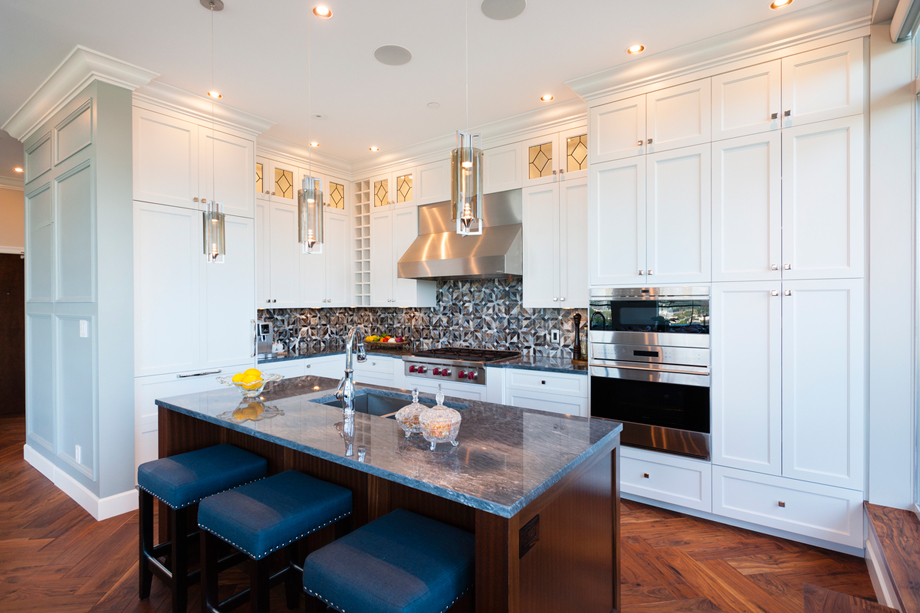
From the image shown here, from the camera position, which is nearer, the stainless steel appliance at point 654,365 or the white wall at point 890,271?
the white wall at point 890,271

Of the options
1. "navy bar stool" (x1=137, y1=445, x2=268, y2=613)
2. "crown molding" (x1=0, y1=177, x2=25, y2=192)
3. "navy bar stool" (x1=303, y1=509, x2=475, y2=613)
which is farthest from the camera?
"crown molding" (x1=0, y1=177, x2=25, y2=192)

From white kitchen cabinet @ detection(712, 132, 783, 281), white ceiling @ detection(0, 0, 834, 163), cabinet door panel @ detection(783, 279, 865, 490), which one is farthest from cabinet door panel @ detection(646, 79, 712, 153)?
cabinet door panel @ detection(783, 279, 865, 490)

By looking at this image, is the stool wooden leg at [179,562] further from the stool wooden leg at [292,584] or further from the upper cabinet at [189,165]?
the upper cabinet at [189,165]

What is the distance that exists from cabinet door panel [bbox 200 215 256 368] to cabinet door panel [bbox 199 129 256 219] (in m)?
0.14

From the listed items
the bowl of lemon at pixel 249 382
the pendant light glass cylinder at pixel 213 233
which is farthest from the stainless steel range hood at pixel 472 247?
the bowl of lemon at pixel 249 382

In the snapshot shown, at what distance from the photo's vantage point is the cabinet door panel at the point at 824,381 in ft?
7.79

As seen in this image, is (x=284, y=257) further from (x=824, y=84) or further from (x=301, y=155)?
(x=824, y=84)

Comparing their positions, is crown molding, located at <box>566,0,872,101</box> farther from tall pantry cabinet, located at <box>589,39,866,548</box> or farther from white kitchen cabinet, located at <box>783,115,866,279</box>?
white kitchen cabinet, located at <box>783,115,866,279</box>

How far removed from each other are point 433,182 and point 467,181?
301 centimetres

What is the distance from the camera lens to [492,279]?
445 centimetres

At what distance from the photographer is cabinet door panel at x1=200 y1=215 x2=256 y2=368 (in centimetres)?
354

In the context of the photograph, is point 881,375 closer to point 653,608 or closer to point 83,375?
point 653,608

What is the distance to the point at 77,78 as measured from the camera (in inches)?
117

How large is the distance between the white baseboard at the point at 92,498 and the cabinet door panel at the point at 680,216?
3747 millimetres
